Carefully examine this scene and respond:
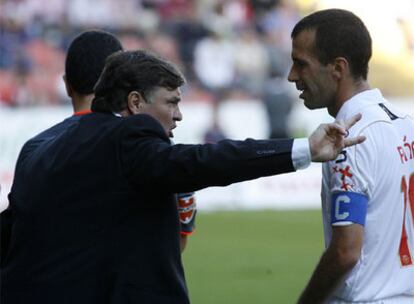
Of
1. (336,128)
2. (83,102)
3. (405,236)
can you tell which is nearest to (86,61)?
(83,102)

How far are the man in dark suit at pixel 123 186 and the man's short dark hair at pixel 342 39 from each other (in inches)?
22.4

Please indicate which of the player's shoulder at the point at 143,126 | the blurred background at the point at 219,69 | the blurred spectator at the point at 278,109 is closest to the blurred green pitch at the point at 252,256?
the blurred background at the point at 219,69

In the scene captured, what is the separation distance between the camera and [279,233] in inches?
625

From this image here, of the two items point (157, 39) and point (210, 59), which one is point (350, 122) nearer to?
point (210, 59)

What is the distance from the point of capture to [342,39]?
410 centimetres

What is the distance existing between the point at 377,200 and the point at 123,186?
3.20 ft

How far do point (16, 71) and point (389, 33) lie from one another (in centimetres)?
926

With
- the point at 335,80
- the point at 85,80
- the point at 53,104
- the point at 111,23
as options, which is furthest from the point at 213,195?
the point at 335,80

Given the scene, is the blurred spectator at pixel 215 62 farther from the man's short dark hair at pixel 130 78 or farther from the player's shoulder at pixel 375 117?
the man's short dark hair at pixel 130 78

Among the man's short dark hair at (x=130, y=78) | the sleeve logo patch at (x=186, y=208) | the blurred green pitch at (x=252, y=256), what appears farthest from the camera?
the blurred green pitch at (x=252, y=256)

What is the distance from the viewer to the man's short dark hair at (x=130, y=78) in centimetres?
388

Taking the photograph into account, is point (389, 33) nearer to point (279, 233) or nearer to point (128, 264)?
point (279, 233)

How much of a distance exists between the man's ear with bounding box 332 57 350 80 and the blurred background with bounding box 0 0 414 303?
11.6 metres

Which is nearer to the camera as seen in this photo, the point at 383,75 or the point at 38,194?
the point at 38,194
